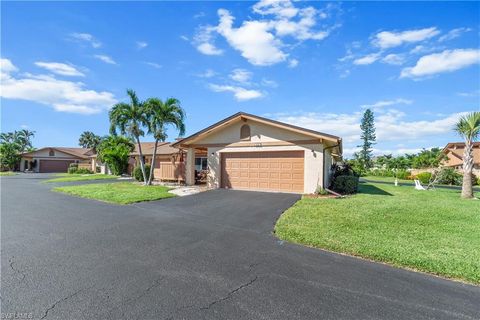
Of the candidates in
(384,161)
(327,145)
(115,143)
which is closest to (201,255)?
(327,145)

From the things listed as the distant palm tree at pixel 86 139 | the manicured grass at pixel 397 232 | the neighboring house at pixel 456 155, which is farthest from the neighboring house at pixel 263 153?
the distant palm tree at pixel 86 139

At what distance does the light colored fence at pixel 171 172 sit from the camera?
1972cm

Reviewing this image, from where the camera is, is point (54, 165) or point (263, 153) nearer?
point (263, 153)

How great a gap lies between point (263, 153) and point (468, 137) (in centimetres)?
1161

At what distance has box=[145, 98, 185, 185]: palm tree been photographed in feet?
59.5

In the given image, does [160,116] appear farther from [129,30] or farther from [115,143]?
[115,143]

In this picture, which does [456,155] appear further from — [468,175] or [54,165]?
[54,165]

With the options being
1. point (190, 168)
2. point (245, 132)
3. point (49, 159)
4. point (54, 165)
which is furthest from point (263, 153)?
point (49, 159)

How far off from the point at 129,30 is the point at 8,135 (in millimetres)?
73779

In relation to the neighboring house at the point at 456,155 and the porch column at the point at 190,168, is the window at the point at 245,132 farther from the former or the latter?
the neighboring house at the point at 456,155

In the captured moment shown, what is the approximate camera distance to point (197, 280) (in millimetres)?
4168

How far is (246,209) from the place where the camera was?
10273 mm

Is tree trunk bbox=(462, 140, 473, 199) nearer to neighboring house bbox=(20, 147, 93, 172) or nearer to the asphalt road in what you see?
the asphalt road

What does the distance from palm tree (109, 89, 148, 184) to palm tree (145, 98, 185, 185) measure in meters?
0.65
